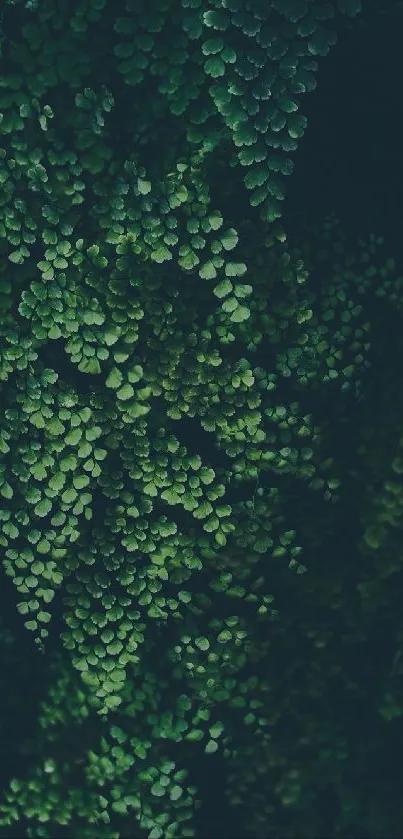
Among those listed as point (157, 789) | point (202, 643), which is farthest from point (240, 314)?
point (157, 789)

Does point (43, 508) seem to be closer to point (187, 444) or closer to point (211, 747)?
point (187, 444)

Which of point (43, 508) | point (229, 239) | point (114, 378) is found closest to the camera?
point (229, 239)

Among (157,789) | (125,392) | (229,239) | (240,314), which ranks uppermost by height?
(229,239)

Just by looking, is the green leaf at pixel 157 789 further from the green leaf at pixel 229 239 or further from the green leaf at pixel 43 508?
the green leaf at pixel 229 239

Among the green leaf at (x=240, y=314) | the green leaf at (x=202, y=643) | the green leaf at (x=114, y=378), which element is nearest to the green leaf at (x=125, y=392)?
the green leaf at (x=114, y=378)

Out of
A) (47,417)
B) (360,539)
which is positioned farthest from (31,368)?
(360,539)

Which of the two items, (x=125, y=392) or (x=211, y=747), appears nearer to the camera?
(x=125, y=392)

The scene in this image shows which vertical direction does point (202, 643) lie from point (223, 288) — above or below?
below

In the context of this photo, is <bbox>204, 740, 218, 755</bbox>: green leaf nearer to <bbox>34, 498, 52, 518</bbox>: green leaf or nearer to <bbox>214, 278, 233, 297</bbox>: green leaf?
<bbox>34, 498, 52, 518</bbox>: green leaf
